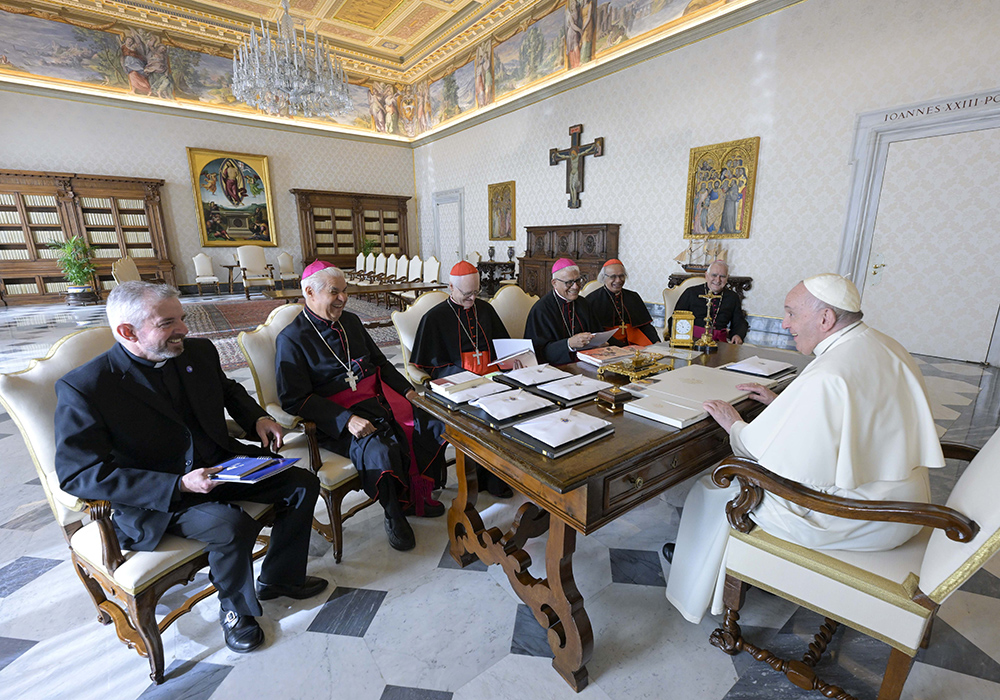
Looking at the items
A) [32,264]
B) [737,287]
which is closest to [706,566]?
[737,287]

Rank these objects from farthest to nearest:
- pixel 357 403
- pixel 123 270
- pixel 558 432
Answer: pixel 123 270 → pixel 357 403 → pixel 558 432

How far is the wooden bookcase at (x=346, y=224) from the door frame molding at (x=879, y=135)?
1024 centimetres

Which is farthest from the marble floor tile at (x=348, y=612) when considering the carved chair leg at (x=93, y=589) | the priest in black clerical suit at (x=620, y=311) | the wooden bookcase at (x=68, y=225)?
the wooden bookcase at (x=68, y=225)

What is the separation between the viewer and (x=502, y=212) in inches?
404

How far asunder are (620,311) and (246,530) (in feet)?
9.35

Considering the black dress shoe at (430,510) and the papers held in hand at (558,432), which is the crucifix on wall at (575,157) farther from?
the papers held in hand at (558,432)

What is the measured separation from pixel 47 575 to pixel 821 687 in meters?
2.98

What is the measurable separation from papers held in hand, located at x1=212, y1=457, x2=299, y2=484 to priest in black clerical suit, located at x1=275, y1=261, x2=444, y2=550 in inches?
18.6

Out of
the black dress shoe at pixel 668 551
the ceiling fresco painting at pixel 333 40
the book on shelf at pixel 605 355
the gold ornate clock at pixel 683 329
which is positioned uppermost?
the ceiling fresco painting at pixel 333 40

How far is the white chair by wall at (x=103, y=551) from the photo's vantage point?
1365mm

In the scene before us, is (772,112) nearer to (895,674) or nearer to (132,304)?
(895,674)

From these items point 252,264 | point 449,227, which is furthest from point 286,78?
point 449,227

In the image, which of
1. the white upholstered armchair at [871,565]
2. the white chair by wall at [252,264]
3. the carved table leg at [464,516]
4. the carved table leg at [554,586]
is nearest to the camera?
the white upholstered armchair at [871,565]

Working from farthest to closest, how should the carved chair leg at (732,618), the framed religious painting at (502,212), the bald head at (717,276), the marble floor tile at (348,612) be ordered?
the framed religious painting at (502,212) < the bald head at (717,276) < the marble floor tile at (348,612) < the carved chair leg at (732,618)
